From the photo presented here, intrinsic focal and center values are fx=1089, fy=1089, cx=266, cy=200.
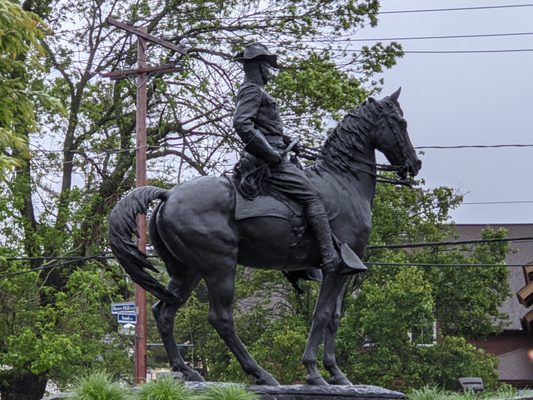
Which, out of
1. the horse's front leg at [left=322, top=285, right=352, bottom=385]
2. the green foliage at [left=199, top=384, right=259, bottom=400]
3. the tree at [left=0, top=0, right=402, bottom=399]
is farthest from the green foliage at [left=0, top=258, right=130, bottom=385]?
the green foliage at [left=199, top=384, right=259, bottom=400]

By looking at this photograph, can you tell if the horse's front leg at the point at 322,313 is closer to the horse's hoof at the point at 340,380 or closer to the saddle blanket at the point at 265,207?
the horse's hoof at the point at 340,380

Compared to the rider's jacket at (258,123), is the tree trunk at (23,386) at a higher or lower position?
lower

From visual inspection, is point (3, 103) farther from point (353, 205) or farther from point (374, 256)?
point (374, 256)

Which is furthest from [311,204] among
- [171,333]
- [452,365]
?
[452,365]

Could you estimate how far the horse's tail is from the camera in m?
10.3

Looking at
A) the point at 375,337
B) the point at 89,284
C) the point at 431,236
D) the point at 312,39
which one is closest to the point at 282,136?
the point at 89,284

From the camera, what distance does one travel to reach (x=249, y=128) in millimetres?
10336

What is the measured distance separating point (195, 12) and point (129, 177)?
15.0 ft

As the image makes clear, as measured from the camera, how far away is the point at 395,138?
35.7 ft

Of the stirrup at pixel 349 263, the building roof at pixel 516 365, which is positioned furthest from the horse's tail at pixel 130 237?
the building roof at pixel 516 365

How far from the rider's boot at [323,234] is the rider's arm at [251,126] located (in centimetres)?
60

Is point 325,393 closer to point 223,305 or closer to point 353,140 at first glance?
point 223,305

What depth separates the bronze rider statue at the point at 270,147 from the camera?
10.3 meters

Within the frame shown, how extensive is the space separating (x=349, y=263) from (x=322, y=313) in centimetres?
61
